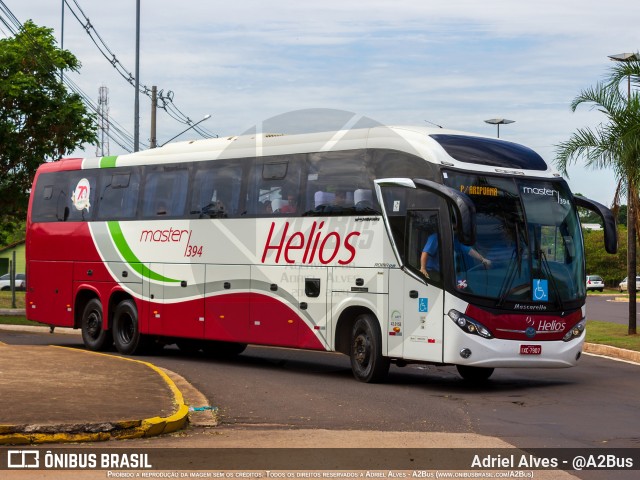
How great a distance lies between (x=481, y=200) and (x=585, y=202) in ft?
8.60

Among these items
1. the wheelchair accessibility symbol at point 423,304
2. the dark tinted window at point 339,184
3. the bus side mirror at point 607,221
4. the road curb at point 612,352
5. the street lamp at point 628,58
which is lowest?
the road curb at point 612,352

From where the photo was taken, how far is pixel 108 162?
78.7 ft

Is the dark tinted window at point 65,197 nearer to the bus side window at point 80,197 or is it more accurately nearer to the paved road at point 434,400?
the bus side window at point 80,197

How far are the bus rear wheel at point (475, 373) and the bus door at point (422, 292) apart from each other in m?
1.59

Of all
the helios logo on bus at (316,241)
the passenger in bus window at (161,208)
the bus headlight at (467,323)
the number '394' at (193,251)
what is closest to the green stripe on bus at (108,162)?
the passenger in bus window at (161,208)

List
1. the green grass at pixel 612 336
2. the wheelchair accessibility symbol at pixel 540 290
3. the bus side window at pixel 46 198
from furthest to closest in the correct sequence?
the bus side window at pixel 46 198 → the green grass at pixel 612 336 → the wheelchair accessibility symbol at pixel 540 290

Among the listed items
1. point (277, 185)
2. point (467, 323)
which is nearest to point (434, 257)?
point (467, 323)

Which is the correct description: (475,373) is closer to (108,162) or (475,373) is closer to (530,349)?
(530,349)

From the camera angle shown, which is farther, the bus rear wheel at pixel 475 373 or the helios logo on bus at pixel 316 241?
the bus rear wheel at pixel 475 373

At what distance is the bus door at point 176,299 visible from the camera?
21.2m

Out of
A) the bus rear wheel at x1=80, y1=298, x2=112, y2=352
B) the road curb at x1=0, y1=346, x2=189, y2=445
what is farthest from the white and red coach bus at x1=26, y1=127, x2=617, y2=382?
the road curb at x1=0, y1=346, x2=189, y2=445

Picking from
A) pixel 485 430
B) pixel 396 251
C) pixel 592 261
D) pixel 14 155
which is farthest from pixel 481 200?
pixel 592 261

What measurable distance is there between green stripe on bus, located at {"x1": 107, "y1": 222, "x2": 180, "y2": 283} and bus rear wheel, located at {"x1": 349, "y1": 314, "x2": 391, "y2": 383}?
5659 mm

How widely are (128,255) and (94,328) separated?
2.23 metres
